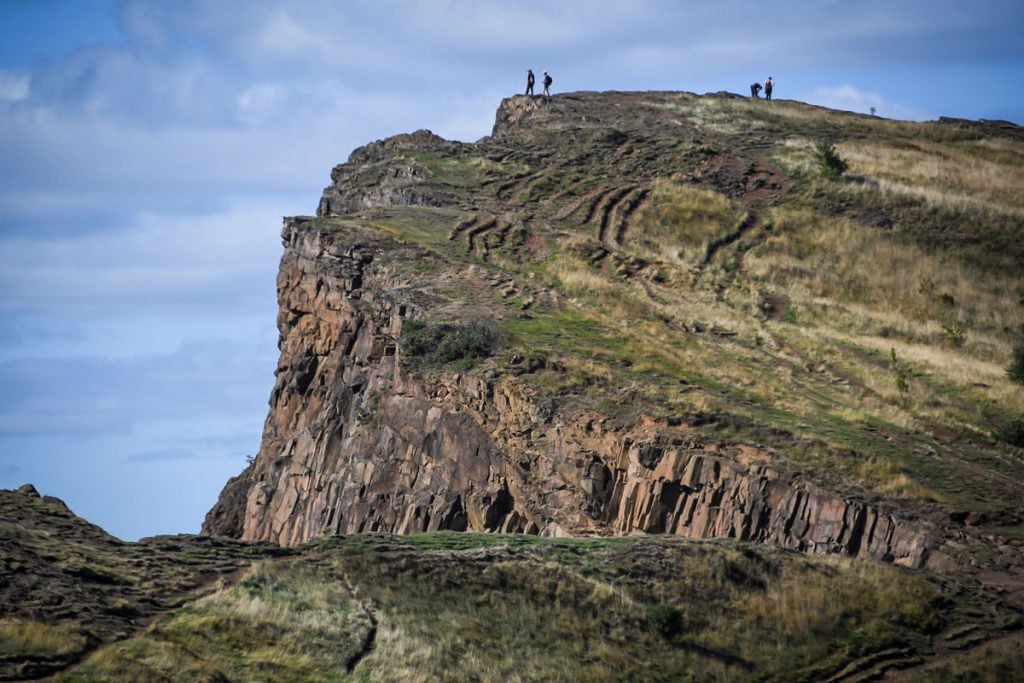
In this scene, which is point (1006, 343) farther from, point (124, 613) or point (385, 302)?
point (124, 613)

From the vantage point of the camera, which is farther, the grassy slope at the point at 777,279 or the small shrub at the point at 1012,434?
the small shrub at the point at 1012,434

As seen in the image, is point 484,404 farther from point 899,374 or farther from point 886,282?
point 886,282

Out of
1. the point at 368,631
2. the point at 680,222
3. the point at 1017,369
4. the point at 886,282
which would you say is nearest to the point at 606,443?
the point at 368,631

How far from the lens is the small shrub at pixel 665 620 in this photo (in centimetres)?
2844

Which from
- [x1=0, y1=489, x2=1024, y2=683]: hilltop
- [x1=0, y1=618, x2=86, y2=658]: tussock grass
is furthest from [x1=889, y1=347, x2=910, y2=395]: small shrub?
[x1=0, y1=618, x2=86, y2=658]: tussock grass

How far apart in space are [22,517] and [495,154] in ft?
163

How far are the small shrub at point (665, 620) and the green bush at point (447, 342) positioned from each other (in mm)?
17705

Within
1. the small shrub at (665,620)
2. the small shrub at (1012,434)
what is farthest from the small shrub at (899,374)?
the small shrub at (665,620)

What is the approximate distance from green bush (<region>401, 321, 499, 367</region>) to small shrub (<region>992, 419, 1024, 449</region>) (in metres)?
18.0

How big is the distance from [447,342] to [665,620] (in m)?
19.7

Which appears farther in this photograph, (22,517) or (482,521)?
(482,521)

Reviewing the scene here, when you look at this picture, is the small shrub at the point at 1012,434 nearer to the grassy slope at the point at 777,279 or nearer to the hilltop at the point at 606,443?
the hilltop at the point at 606,443

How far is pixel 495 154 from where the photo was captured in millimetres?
76250

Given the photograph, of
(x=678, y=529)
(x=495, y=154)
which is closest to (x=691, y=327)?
(x=678, y=529)
